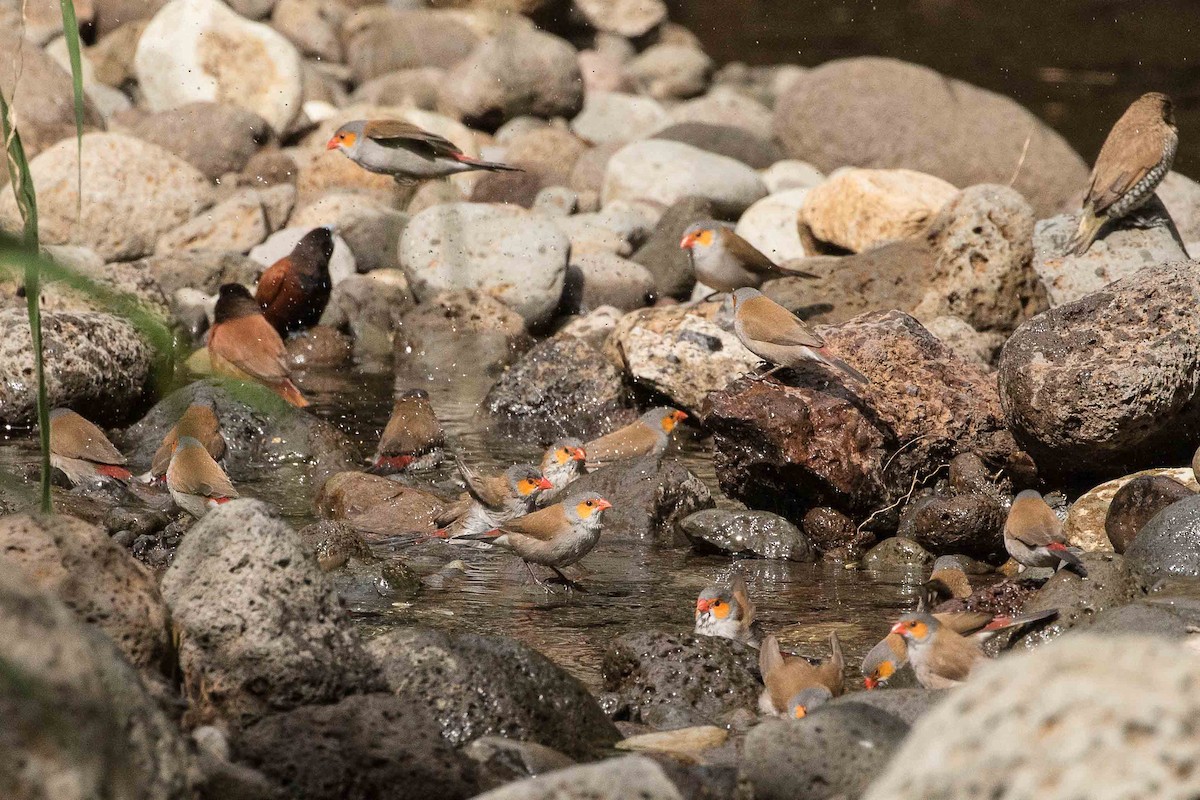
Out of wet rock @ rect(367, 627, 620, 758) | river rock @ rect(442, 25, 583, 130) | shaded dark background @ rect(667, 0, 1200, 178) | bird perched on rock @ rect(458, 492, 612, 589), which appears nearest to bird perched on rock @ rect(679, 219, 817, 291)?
bird perched on rock @ rect(458, 492, 612, 589)

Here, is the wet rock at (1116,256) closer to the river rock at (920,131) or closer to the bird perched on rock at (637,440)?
the bird perched on rock at (637,440)

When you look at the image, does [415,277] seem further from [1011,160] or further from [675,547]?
[1011,160]

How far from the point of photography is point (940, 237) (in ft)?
40.3

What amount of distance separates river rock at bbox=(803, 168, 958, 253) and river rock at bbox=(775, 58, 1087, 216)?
176 inches

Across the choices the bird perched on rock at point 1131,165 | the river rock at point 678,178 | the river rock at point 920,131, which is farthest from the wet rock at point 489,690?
the river rock at point 920,131

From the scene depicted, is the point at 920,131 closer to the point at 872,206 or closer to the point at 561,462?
the point at 872,206

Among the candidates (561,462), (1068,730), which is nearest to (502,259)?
(561,462)

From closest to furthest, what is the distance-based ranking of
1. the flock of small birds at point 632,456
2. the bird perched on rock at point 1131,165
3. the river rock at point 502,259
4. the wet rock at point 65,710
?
the wet rock at point 65,710 < the flock of small birds at point 632,456 < the bird perched on rock at point 1131,165 < the river rock at point 502,259

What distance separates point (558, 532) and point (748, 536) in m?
1.55

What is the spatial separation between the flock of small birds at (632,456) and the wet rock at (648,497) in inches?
10.8

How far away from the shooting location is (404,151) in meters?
10.4

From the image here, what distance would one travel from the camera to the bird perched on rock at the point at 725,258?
11047mm

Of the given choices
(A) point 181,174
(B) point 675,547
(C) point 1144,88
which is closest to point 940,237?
(B) point 675,547

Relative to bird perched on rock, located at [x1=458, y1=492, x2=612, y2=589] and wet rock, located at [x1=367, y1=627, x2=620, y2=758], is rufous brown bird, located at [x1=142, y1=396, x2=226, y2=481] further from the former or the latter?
wet rock, located at [x1=367, y1=627, x2=620, y2=758]
